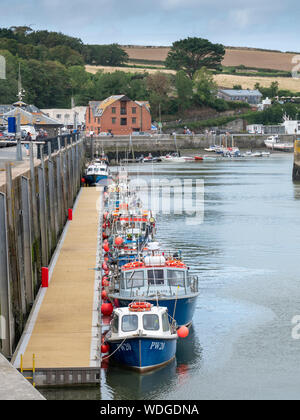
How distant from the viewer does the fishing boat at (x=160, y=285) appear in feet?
88.1

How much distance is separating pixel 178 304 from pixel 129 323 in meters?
3.37

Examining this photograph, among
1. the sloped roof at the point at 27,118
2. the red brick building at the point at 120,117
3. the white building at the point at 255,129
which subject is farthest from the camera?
the white building at the point at 255,129

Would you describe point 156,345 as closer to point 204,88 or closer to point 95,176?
point 95,176

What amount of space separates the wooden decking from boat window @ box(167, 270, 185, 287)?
2885mm

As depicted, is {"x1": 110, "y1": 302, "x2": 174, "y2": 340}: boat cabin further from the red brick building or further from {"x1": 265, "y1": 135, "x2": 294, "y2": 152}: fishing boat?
{"x1": 265, "y1": 135, "x2": 294, "y2": 152}: fishing boat

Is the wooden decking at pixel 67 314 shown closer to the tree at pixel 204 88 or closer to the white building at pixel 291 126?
the tree at pixel 204 88

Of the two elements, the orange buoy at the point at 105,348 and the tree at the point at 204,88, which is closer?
the orange buoy at the point at 105,348

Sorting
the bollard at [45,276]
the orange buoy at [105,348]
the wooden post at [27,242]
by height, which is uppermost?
the wooden post at [27,242]

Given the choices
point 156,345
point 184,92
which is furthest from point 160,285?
point 184,92

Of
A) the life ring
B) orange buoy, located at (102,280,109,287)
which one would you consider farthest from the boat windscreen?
the life ring

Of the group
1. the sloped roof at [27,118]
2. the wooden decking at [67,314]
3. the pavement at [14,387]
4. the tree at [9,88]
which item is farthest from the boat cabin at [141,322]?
the tree at [9,88]

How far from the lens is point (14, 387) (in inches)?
444

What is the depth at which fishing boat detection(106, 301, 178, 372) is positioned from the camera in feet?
76.1
